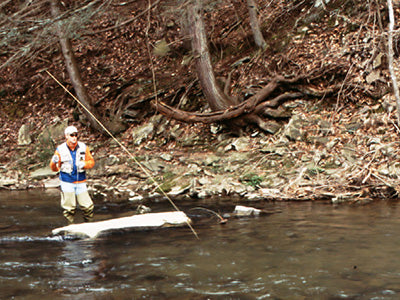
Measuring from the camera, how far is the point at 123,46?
1933 cm

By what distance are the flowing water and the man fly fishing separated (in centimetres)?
67

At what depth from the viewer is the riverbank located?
9.60 metres

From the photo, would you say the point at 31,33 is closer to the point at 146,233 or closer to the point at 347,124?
the point at 146,233

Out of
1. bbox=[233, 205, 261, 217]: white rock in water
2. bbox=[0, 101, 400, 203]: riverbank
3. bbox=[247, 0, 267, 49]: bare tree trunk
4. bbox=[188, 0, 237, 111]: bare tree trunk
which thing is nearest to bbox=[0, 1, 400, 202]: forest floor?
bbox=[0, 101, 400, 203]: riverbank

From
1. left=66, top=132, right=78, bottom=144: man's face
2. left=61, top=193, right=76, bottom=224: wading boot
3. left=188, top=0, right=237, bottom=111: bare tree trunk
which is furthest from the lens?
left=188, top=0, right=237, bottom=111: bare tree trunk

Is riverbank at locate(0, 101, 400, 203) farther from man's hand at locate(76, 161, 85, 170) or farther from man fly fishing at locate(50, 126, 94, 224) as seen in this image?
man's hand at locate(76, 161, 85, 170)

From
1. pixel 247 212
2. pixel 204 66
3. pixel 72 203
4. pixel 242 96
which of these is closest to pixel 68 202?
pixel 72 203

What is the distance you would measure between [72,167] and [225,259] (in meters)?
3.32

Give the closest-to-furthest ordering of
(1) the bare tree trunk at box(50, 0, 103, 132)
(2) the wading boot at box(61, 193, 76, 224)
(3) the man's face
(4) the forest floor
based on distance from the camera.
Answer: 1. (3) the man's face
2. (2) the wading boot at box(61, 193, 76, 224)
3. (4) the forest floor
4. (1) the bare tree trunk at box(50, 0, 103, 132)

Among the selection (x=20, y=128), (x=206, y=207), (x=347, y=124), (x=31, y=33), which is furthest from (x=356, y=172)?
(x=20, y=128)

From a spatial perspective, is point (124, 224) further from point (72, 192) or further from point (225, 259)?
point (225, 259)

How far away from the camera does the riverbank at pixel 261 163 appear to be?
9602 mm

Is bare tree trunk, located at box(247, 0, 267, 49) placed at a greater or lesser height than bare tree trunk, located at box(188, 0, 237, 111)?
greater

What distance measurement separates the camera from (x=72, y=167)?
26.3ft
